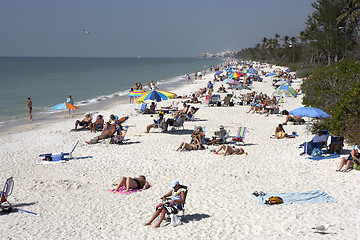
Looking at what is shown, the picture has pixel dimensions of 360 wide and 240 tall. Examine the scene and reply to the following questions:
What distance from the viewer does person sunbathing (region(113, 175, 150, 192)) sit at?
7.98 metres

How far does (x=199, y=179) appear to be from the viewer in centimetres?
869

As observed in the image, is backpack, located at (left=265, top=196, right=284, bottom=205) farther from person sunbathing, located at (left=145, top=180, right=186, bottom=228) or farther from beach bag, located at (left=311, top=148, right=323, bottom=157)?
beach bag, located at (left=311, top=148, right=323, bottom=157)

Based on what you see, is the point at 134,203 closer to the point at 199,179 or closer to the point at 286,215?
the point at 199,179

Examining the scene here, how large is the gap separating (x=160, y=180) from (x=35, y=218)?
10.1 ft

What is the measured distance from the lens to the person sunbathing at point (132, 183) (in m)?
7.98

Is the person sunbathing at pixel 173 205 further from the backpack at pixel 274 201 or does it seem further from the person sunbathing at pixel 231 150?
the person sunbathing at pixel 231 150

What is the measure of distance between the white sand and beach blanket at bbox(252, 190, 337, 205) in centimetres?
17

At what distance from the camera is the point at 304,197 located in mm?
7164

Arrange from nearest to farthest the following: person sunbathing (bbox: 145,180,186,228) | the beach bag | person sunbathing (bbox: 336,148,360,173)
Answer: person sunbathing (bbox: 145,180,186,228), person sunbathing (bbox: 336,148,360,173), the beach bag

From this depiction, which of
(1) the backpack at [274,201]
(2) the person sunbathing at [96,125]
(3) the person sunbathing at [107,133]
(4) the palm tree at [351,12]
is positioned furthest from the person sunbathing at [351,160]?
(4) the palm tree at [351,12]

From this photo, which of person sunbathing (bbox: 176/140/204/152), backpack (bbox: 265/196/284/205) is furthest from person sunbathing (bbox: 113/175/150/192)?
person sunbathing (bbox: 176/140/204/152)

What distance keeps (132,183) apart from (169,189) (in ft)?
2.85

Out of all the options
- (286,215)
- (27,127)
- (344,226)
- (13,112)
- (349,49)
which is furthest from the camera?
(349,49)

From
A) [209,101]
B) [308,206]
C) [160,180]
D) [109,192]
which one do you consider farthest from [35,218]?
[209,101]
